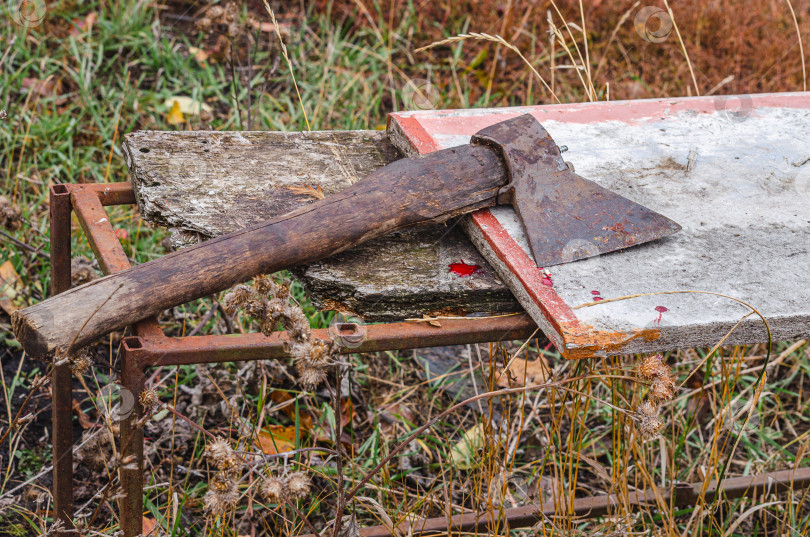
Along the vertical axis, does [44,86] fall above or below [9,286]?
above

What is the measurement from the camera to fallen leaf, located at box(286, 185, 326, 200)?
1550mm

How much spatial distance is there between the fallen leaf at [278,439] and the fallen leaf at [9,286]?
971 millimetres

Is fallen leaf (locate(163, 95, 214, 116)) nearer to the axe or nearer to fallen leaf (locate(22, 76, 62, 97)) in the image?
fallen leaf (locate(22, 76, 62, 97))

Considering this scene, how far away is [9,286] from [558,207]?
6.34 ft

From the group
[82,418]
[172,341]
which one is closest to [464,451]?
[82,418]

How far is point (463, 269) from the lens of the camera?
56.1 inches

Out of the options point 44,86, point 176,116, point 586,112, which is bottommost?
point 176,116

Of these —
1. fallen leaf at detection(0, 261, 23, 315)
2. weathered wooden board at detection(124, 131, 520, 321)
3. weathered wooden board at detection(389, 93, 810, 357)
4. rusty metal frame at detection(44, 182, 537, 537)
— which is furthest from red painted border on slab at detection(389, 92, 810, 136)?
fallen leaf at detection(0, 261, 23, 315)

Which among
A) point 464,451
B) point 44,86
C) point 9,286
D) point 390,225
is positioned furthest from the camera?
point 44,86

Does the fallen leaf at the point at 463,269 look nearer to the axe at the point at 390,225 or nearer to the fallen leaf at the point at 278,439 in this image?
Answer: the axe at the point at 390,225

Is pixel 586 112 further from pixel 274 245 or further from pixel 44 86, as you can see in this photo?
pixel 44 86

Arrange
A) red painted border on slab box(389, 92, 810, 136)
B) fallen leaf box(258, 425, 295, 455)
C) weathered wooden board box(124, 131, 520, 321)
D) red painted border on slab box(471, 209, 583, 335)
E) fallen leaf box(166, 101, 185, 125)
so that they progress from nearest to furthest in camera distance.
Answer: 1. red painted border on slab box(471, 209, 583, 335)
2. weathered wooden board box(124, 131, 520, 321)
3. red painted border on slab box(389, 92, 810, 136)
4. fallen leaf box(258, 425, 295, 455)
5. fallen leaf box(166, 101, 185, 125)

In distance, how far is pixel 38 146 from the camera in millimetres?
2961

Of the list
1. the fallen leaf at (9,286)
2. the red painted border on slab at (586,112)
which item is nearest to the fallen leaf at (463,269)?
the red painted border on slab at (586,112)
